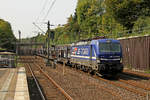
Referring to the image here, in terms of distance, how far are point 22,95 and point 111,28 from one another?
35.4m

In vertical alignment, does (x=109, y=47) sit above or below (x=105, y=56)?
above

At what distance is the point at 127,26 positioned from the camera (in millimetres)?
36656

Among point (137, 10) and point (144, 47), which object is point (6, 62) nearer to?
point (144, 47)

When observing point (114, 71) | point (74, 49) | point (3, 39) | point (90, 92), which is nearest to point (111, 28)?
point (74, 49)

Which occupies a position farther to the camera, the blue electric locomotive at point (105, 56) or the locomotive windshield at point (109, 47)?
the locomotive windshield at point (109, 47)

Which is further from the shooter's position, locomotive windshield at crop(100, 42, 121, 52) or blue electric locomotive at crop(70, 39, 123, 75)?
locomotive windshield at crop(100, 42, 121, 52)

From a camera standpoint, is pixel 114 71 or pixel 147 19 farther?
pixel 147 19

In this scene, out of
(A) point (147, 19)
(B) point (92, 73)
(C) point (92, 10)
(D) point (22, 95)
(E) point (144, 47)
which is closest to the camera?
(D) point (22, 95)

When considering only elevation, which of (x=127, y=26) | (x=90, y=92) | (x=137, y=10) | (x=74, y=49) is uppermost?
(x=137, y=10)

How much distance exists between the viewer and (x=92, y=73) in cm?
1964

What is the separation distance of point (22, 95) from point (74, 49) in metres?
14.4

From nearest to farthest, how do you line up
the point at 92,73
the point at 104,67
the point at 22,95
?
the point at 22,95 → the point at 104,67 → the point at 92,73

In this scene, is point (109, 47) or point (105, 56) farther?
point (109, 47)

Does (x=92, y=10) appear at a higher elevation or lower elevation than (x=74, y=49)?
higher
